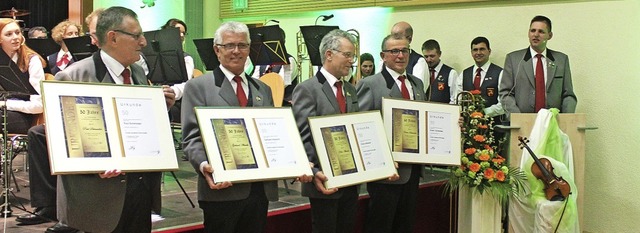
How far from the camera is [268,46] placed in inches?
236

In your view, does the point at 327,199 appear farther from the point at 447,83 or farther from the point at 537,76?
the point at 447,83

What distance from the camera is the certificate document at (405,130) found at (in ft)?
13.0

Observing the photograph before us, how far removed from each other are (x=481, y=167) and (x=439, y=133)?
2.36ft

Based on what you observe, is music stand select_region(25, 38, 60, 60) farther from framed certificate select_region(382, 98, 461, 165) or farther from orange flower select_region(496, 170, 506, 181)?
orange flower select_region(496, 170, 506, 181)

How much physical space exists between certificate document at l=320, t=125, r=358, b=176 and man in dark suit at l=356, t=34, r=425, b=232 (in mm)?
463

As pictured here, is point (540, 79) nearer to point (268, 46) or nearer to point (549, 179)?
point (549, 179)

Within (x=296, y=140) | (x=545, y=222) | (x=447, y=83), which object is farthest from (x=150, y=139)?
(x=447, y=83)

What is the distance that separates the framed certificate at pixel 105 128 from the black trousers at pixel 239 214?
423mm

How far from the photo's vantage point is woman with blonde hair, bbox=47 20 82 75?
223 inches

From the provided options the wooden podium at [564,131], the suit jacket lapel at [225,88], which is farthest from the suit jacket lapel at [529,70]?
the suit jacket lapel at [225,88]

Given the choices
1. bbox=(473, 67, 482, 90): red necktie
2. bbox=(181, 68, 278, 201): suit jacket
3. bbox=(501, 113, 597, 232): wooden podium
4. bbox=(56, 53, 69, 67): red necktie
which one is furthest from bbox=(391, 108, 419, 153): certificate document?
bbox=(56, 53, 69, 67): red necktie

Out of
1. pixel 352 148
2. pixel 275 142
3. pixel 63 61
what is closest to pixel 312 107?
pixel 352 148

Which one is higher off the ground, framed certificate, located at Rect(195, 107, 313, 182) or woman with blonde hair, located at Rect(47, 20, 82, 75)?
woman with blonde hair, located at Rect(47, 20, 82, 75)

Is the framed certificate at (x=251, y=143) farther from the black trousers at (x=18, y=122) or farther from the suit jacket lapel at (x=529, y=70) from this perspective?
the suit jacket lapel at (x=529, y=70)
